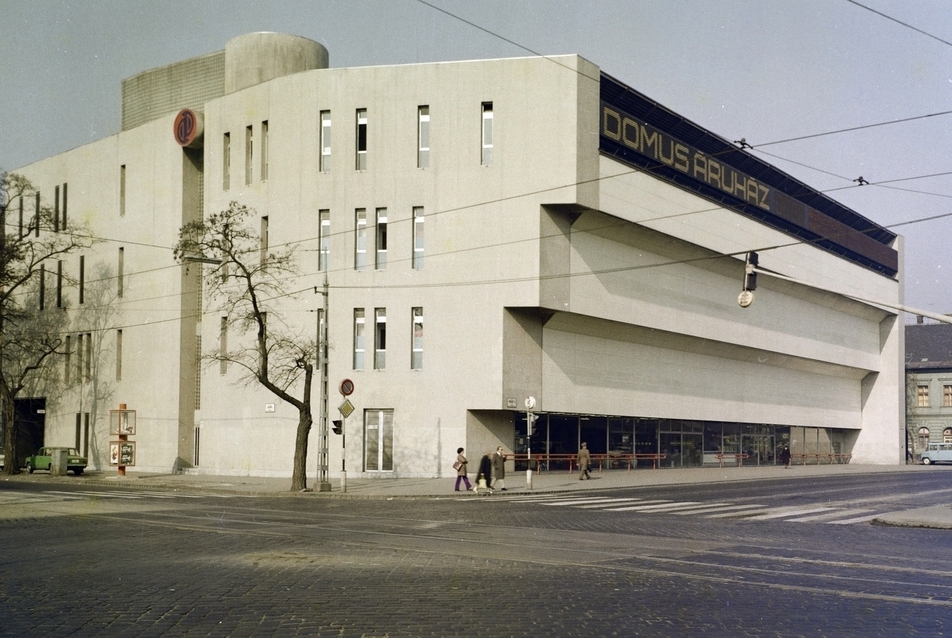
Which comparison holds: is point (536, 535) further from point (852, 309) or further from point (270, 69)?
point (852, 309)

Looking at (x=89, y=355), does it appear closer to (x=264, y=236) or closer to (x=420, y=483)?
(x=264, y=236)

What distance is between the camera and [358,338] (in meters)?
44.6

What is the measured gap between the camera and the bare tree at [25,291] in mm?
52250

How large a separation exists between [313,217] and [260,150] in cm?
526

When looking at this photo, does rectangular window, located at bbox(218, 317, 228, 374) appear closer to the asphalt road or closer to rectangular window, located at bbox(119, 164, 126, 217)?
rectangular window, located at bbox(119, 164, 126, 217)

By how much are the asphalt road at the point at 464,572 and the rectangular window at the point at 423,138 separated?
21596 millimetres

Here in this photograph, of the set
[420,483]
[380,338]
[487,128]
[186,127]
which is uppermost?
[186,127]

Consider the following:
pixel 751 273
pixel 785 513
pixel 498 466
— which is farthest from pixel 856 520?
pixel 498 466

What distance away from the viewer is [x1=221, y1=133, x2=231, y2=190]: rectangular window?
49.8m

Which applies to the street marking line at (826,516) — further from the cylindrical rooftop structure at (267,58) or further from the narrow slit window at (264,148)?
the cylindrical rooftop structure at (267,58)

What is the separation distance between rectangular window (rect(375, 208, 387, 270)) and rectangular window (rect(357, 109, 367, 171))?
233 centimetres

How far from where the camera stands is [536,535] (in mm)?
19219

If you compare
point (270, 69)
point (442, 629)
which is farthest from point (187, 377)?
point (442, 629)

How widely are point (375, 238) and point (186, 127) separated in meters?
14.3
